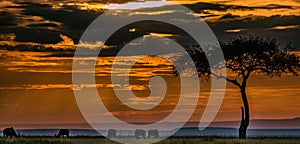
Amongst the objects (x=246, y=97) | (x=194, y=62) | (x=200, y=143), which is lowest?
(x=200, y=143)

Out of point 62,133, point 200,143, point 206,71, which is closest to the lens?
point 200,143

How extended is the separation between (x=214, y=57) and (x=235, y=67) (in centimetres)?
356

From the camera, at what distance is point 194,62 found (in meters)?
85.2

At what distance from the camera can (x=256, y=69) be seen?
82.2 metres

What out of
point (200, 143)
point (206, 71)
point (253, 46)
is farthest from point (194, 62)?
point (200, 143)

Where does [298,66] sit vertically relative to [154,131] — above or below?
above

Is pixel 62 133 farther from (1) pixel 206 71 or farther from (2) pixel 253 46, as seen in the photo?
(2) pixel 253 46

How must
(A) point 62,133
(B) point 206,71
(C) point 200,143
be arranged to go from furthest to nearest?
(B) point 206,71 < (A) point 62,133 < (C) point 200,143

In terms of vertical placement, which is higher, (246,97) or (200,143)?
(246,97)

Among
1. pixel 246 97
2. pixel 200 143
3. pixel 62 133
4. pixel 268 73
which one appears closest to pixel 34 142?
pixel 200 143

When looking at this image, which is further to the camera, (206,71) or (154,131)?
(206,71)

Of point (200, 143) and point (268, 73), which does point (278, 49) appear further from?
point (200, 143)

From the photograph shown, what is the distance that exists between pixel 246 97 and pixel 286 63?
7.12m

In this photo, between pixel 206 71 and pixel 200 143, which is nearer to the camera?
pixel 200 143
